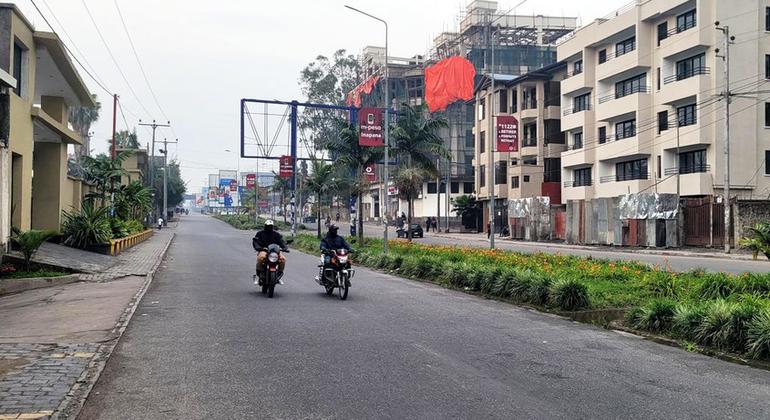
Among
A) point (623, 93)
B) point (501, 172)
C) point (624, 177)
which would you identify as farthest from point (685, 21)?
point (501, 172)

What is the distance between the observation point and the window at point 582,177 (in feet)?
163

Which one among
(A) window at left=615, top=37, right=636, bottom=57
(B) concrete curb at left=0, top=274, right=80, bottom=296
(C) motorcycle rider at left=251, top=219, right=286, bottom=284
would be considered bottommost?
(B) concrete curb at left=0, top=274, right=80, bottom=296

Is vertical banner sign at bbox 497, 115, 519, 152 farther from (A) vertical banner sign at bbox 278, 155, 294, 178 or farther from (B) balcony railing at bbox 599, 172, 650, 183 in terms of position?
(B) balcony railing at bbox 599, 172, 650, 183

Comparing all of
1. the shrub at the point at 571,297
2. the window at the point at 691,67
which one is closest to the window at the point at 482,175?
the window at the point at 691,67

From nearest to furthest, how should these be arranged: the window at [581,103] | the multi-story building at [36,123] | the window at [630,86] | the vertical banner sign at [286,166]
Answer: the multi-story building at [36,123], the vertical banner sign at [286,166], the window at [630,86], the window at [581,103]

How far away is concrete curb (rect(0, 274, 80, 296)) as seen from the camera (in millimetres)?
14086

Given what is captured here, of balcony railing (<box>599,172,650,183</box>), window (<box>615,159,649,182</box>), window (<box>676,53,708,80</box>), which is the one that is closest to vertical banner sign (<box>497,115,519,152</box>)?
window (<box>676,53,708,80</box>)

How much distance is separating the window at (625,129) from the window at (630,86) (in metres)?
1.94

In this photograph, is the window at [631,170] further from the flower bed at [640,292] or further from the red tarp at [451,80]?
the flower bed at [640,292]

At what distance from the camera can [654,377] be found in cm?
691

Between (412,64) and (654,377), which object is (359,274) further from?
(412,64)

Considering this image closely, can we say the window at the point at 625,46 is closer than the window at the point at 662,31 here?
No

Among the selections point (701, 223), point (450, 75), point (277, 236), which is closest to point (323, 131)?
point (450, 75)

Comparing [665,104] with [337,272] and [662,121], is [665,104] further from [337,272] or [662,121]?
[337,272]
